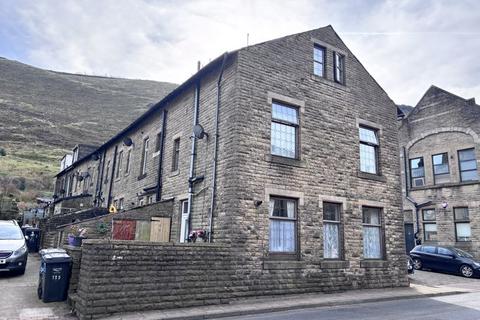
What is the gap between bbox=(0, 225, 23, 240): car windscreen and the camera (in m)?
12.0

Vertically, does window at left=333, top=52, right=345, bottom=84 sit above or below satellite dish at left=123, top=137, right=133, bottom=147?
above

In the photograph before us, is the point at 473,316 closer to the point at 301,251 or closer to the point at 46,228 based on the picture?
the point at 301,251

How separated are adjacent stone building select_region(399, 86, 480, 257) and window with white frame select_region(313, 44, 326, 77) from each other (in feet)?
47.6

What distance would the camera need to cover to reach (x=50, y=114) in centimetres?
8200

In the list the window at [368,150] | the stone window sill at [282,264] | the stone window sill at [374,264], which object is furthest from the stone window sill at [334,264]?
the window at [368,150]

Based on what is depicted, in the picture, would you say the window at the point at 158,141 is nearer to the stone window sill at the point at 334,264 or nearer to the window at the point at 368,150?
the window at the point at 368,150

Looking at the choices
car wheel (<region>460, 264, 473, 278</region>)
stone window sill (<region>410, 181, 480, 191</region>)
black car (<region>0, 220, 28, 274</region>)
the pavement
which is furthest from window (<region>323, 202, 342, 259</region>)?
stone window sill (<region>410, 181, 480, 191</region>)

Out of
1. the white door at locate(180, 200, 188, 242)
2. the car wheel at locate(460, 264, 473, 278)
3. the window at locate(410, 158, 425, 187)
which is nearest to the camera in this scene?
the white door at locate(180, 200, 188, 242)

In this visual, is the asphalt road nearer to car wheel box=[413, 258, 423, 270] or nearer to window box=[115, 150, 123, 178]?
car wheel box=[413, 258, 423, 270]

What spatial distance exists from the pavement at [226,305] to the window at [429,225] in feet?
34.9

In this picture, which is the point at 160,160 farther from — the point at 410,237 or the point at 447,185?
the point at 410,237

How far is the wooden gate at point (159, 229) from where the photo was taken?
12867 mm

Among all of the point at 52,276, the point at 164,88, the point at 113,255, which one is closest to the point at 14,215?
the point at 52,276

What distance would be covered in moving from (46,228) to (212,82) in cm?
1178
